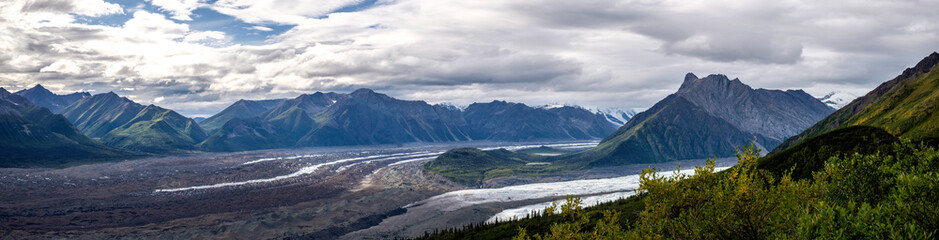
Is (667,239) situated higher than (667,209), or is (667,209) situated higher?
(667,209)

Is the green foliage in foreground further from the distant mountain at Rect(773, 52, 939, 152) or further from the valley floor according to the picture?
the valley floor

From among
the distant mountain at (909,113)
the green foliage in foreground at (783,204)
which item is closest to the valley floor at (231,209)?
the distant mountain at (909,113)

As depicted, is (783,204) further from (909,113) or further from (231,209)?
(231,209)

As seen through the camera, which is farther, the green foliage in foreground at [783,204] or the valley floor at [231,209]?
the valley floor at [231,209]

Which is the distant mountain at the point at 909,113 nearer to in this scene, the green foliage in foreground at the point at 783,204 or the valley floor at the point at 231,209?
the valley floor at the point at 231,209

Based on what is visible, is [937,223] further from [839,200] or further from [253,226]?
[253,226]

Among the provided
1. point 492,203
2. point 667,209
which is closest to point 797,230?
point 667,209

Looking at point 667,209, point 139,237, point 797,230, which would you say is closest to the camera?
point 797,230

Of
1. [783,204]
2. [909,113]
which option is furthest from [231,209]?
[909,113]
